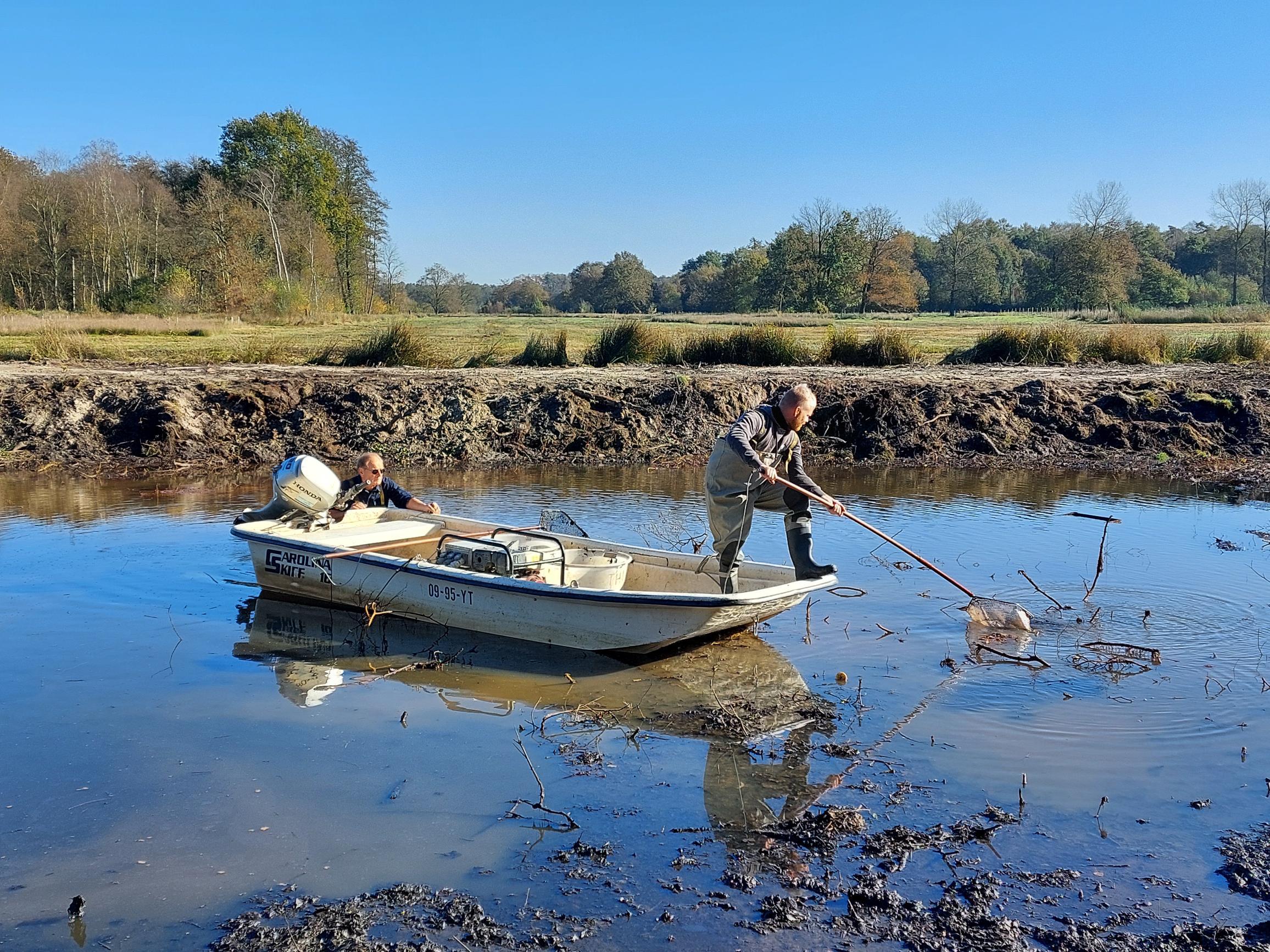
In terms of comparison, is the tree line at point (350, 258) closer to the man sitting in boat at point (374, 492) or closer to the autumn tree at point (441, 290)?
the autumn tree at point (441, 290)

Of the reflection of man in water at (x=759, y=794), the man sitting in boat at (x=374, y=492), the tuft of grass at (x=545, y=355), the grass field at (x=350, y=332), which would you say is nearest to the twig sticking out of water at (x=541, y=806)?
the reflection of man in water at (x=759, y=794)

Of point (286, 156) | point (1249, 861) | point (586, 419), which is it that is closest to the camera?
point (1249, 861)

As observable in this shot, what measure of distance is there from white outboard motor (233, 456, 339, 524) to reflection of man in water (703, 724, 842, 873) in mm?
5126

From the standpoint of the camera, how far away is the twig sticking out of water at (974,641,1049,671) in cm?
775

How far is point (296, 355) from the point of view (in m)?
22.6

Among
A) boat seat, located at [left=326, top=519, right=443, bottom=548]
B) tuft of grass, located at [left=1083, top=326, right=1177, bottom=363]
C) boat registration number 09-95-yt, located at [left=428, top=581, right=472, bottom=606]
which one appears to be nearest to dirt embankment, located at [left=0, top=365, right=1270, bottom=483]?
tuft of grass, located at [left=1083, top=326, right=1177, bottom=363]

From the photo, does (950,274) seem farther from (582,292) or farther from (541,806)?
(541,806)

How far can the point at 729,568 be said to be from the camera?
8430 mm

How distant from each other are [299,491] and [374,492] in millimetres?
975

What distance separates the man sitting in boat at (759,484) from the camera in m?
8.08

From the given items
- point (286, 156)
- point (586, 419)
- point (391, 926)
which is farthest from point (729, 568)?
point (286, 156)

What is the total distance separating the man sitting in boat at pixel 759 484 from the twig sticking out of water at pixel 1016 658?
1.26 meters

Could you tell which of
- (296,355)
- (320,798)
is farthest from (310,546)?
(296,355)

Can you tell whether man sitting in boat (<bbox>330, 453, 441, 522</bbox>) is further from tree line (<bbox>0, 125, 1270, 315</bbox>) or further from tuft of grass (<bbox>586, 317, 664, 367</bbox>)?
tree line (<bbox>0, 125, 1270, 315</bbox>)
